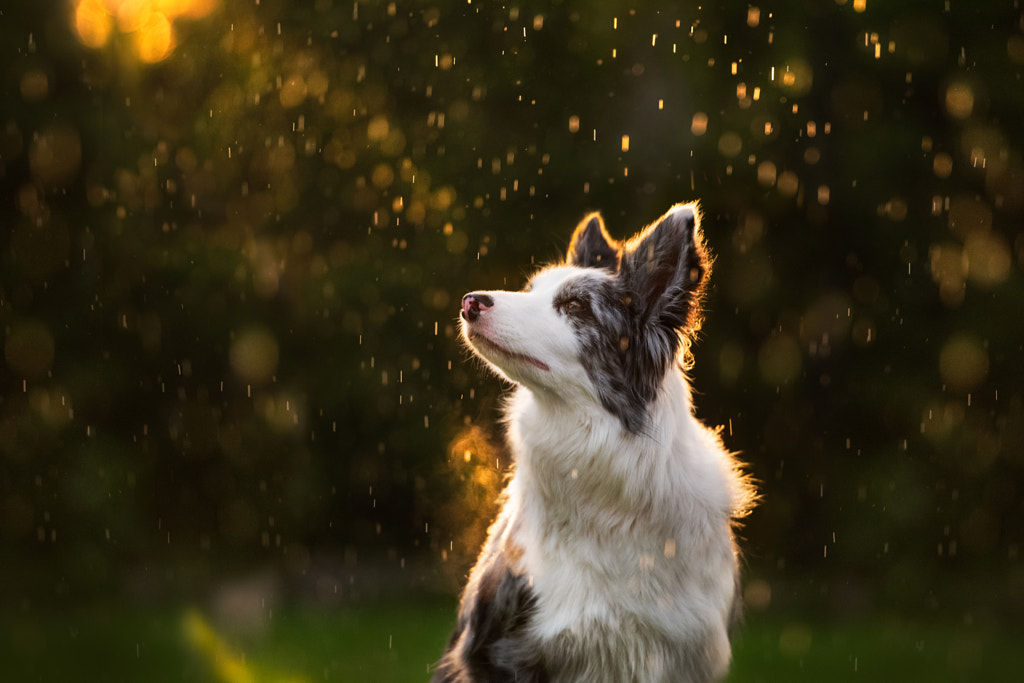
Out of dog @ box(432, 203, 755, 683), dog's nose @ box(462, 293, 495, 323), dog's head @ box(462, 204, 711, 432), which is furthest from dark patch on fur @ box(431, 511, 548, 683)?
dog's nose @ box(462, 293, 495, 323)

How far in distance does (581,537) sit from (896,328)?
5517mm

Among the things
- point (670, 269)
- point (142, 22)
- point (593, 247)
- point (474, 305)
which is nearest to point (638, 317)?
point (670, 269)

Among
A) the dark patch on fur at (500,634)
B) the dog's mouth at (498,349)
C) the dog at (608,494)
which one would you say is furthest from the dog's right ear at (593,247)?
the dark patch on fur at (500,634)

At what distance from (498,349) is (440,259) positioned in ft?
16.2

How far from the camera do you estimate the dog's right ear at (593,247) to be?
11.9 ft

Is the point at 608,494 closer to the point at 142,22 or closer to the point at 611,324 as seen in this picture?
the point at 611,324

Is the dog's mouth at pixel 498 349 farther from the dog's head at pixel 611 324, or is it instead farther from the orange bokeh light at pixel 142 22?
the orange bokeh light at pixel 142 22

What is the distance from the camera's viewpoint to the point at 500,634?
324cm

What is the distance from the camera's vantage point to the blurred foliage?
764 centimetres

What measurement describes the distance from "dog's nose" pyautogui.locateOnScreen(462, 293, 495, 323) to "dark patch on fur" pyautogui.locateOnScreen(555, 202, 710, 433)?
32 centimetres

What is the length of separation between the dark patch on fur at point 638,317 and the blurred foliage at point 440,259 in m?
3.99

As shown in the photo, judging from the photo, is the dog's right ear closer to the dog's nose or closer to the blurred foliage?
the dog's nose

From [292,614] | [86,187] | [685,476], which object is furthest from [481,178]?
[685,476]

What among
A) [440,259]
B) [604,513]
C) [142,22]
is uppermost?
[142,22]
